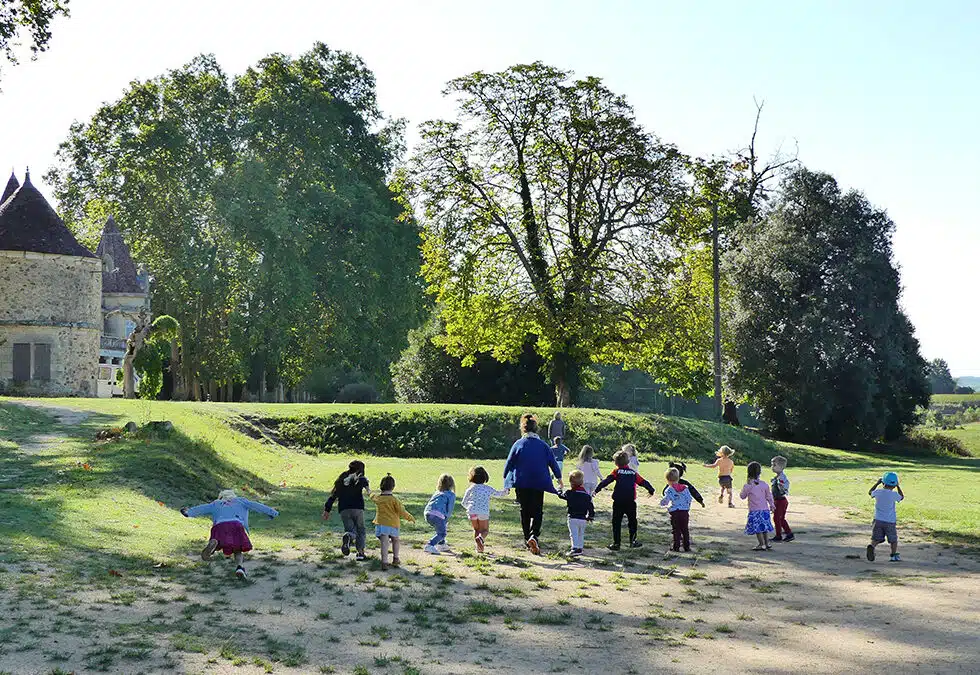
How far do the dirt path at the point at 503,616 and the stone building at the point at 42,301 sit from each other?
37451 mm

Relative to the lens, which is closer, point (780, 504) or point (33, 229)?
point (780, 504)

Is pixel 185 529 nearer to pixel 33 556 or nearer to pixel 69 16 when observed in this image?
pixel 33 556

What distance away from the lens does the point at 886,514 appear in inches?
636

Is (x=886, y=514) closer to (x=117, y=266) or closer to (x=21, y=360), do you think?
(x=21, y=360)

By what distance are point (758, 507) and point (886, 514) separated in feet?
7.18

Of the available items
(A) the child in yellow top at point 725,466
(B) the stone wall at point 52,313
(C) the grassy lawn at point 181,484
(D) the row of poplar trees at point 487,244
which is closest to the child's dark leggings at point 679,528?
(C) the grassy lawn at point 181,484

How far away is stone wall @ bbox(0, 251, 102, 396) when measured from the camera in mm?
48688

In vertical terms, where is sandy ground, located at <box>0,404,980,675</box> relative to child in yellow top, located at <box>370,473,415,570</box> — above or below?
below

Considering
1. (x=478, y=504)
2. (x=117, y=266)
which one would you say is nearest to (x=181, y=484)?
(x=478, y=504)

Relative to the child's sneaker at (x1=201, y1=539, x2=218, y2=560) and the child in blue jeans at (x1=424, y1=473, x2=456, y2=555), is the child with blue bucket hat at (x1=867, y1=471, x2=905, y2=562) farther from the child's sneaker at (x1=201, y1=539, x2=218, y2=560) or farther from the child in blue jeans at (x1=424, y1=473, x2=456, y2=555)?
the child's sneaker at (x1=201, y1=539, x2=218, y2=560)

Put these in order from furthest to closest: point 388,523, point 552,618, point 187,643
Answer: point 388,523 → point 552,618 → point 187,643

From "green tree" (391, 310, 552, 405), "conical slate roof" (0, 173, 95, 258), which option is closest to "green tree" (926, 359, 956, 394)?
"green tree" (391, 310, 552, 405)

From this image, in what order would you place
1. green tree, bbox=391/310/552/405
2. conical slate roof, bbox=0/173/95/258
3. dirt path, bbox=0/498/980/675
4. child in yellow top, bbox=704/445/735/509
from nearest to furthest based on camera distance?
dirt path, bbox=0/498/980/675 → child in yellow top, bbox=704/445/735/509 → conical slate roof, bbox=0/173/95/258 → green tree, bbox=391/310/552/405

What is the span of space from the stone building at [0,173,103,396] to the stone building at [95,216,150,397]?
14.9m
